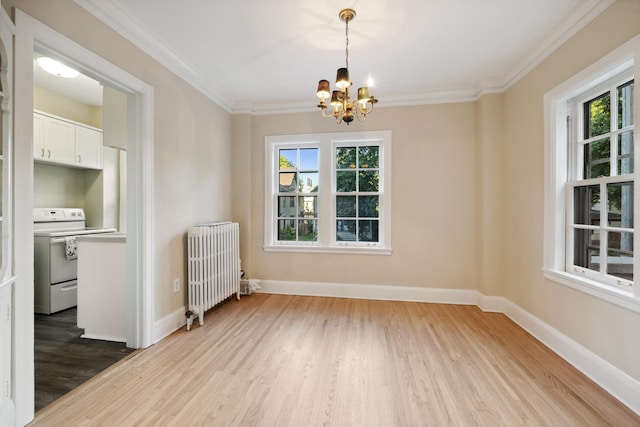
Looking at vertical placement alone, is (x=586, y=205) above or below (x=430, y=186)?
below

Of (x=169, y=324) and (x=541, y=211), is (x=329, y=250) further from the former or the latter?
(x=541, y=211)

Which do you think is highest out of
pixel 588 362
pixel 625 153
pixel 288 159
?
pixel 288 159

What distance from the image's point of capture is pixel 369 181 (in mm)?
3797

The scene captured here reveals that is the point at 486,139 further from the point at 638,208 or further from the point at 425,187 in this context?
the point at 638,208

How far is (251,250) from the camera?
3979 millimetres

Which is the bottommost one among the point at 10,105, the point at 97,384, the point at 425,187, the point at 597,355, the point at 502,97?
the point at 97,384

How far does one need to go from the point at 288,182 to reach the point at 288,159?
0.33 meters

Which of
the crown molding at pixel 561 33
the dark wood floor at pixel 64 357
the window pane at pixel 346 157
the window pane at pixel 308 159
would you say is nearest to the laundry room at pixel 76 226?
the dark wood floor at pixel 64 357

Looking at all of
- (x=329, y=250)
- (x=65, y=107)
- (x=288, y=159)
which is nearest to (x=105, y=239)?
(x=288, y=159)

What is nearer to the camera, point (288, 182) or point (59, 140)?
point (59, 140)

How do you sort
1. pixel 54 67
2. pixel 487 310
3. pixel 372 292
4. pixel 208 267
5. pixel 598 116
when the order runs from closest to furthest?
pixel 598 116
pixel 54 67
pixel 208 267
pixel 487 310
pixel 372 292

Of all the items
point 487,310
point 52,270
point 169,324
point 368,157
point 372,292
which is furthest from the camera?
point 368,157

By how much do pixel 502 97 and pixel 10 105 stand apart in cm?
417

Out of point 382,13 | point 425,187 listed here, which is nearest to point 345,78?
point 382,13
